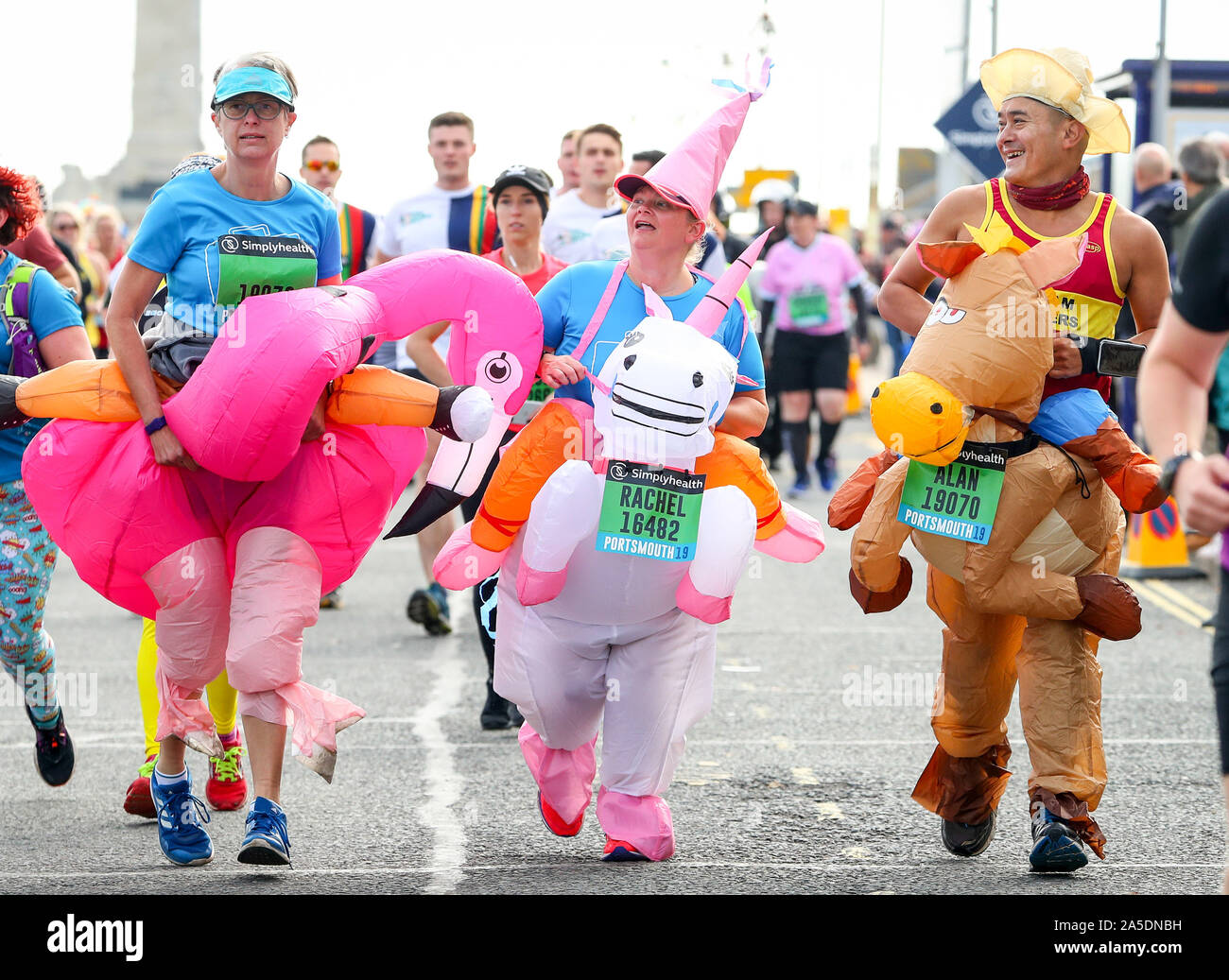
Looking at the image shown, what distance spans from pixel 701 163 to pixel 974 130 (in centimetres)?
1021

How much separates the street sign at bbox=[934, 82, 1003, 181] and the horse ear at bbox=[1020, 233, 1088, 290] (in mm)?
9791

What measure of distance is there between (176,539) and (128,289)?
26.9 inches

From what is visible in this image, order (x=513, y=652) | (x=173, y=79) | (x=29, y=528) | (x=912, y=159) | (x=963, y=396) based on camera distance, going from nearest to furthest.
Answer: (x=963, y=396)
(x=513, y=652)
(x=29, y=528)
(x=173, y=79)
(x=912, y=159)

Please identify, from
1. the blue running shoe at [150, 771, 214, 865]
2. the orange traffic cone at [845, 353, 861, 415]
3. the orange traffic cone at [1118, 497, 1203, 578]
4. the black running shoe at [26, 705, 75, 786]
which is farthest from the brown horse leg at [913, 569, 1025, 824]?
the orange traffic cone at [845, 353, 861, 415]

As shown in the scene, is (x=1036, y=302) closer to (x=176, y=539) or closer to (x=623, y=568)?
(x=623, y=568)

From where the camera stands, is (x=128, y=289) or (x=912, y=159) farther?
(x=912, y=159)

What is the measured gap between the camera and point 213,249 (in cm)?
481

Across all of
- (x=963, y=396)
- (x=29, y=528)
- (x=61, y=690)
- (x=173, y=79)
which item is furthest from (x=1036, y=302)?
(x=173, y=79)

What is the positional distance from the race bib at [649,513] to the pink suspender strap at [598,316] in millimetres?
383

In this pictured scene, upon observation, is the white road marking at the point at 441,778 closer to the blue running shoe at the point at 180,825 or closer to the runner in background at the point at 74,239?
the blue running shoe at the point at 180,825

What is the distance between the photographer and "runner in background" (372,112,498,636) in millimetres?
8383

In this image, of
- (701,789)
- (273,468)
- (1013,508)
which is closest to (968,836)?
(1013,508)

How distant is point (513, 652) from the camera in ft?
16.6

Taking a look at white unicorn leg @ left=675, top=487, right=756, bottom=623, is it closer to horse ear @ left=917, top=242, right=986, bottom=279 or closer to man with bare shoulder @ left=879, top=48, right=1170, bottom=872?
man with bare shoulder @ left=879, top=48, right=1170, bottom=872
